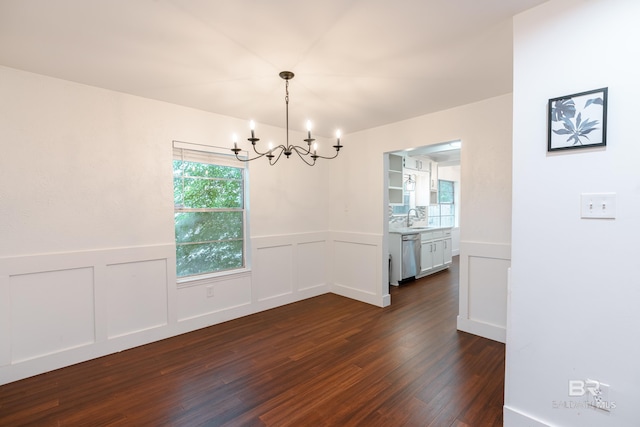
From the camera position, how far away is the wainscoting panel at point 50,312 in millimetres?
2320

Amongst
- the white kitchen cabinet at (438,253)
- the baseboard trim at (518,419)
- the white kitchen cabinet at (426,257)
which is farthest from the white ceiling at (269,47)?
the white kitchen cabinet at (438,253)

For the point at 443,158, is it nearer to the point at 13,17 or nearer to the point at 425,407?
the point at 425,407

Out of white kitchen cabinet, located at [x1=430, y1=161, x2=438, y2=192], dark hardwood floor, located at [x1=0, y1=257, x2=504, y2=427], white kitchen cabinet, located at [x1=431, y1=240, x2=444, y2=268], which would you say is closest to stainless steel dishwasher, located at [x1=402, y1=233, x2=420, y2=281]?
white kitchen cabinet, located at [x1=431, y1=240, x2=444, y2=268]

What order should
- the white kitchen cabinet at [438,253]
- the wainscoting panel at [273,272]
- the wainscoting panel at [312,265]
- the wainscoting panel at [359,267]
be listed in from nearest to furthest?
the wainscoting panel at [273,272] → the wainscoting panel at [359,267] → the wainscoting panel at [312,265] → the white kitchen cabinet at [438,253]

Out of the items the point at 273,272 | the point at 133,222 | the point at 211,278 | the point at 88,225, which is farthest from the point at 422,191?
the point at 88,225

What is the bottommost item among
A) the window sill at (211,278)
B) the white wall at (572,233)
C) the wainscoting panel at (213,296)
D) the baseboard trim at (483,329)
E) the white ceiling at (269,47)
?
the baseboard trim at (483,329)

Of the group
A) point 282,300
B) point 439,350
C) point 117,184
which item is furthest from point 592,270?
point 117,184

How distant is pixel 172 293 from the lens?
10.2 ft

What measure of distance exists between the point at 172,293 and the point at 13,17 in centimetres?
246

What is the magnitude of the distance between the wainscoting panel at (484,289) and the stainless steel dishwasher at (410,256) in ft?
6.28

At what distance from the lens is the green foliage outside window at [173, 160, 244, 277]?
329cm

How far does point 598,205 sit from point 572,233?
0.18m

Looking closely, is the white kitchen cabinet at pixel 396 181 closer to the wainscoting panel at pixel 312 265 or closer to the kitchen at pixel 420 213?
the kitchen at pixel 420 213

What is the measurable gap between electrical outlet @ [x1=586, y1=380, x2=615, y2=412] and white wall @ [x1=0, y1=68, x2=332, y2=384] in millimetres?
3230
